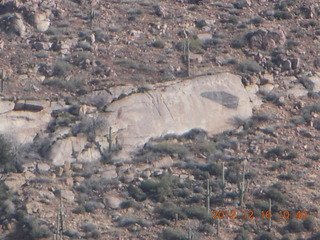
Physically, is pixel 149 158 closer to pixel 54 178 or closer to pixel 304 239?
pixel 54 178

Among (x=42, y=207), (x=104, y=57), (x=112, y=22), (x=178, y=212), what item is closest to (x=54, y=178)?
(x=42, y=207)

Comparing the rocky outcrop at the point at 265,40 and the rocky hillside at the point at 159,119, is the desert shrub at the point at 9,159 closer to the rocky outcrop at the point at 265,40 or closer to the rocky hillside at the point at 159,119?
the rocky hillside at the point at 159,119

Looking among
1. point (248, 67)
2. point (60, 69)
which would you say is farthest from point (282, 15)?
point (60, 69)

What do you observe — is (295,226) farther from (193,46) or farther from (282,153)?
(193,46)

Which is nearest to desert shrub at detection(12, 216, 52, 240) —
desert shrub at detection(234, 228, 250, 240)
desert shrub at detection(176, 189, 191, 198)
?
desert shrub at detection(176, 189, 191, 198)

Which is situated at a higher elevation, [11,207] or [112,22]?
[112,22]

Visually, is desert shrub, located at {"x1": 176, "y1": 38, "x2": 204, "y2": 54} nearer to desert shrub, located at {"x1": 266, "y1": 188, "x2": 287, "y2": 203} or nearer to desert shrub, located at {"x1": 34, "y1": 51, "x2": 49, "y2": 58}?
desert shrub, located at {"x1": 34, "y1": 51, "x2": 49, "y2": 58}
